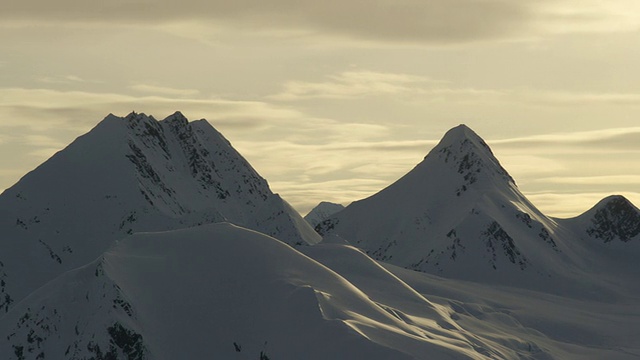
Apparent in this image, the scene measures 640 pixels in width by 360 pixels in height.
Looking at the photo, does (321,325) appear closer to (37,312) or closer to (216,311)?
(216,311)

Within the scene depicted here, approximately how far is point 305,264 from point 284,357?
26.7 m

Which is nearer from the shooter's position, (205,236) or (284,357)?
(284,357)

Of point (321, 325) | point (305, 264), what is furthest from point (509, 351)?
point (321, 325)

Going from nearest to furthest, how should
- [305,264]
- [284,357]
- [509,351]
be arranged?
[284,357], [305,264], [509,351]

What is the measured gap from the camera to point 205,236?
17238cm

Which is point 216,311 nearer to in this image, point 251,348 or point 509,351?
point 251,348

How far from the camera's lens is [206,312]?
511 ft

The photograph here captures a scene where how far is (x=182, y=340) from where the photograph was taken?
152 m

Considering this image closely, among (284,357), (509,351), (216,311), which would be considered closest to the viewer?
(284,357)

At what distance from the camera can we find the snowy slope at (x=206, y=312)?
5817 inches

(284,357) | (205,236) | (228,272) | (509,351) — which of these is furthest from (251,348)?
(509,351)

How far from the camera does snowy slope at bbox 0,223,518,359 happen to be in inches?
5817

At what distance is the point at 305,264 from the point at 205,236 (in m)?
14.7

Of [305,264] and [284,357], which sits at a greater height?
[305,264]
